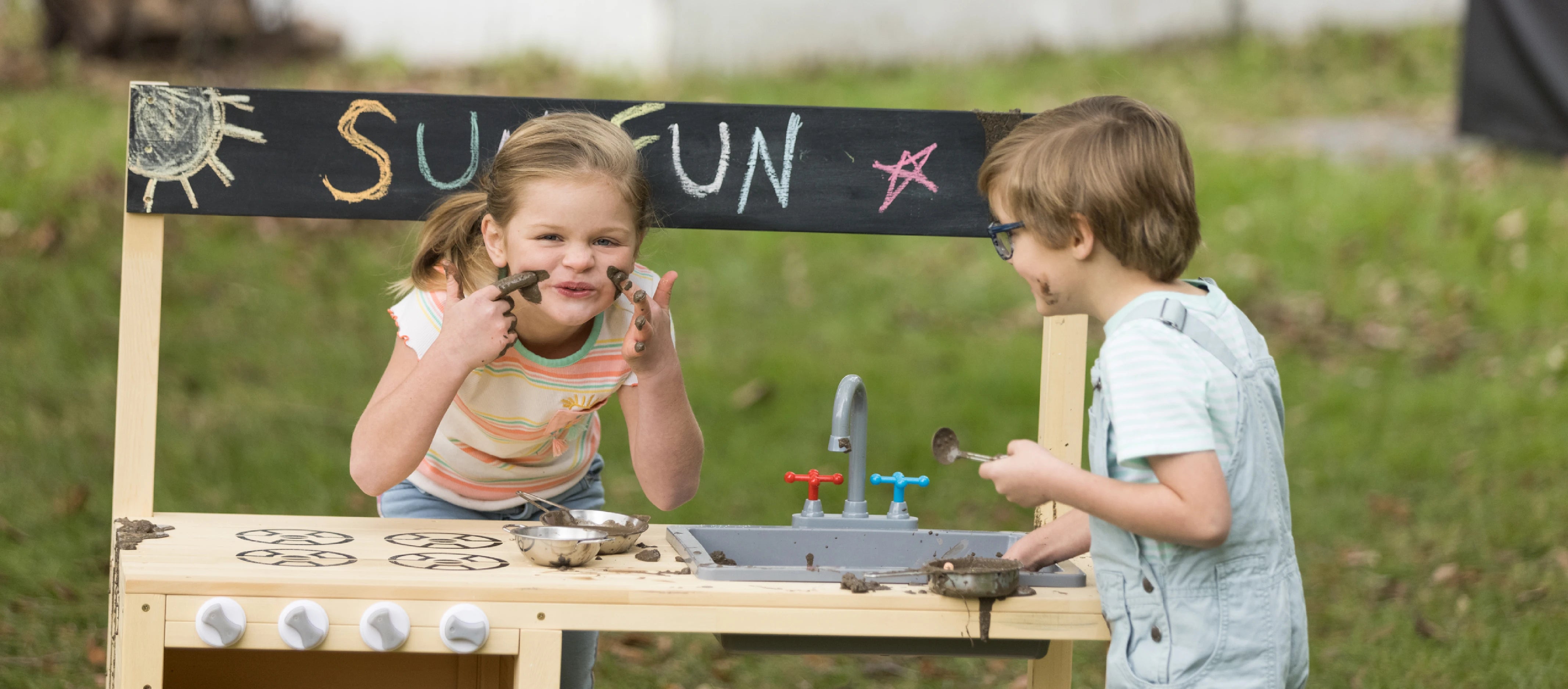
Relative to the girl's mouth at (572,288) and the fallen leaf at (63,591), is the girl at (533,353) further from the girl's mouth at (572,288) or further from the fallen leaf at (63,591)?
the fallen leaf at (63,591)

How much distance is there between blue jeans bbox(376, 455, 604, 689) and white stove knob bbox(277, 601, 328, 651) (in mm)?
693

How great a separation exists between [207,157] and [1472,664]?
10.8 ft

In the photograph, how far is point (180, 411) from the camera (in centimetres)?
551

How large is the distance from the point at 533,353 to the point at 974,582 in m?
0.93

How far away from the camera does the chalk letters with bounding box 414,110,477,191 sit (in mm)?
2523

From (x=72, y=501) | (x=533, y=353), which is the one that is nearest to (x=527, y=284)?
(x=533, y=353)

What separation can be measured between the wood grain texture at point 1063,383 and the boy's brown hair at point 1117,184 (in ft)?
1.93

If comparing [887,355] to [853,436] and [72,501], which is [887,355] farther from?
[853,436]

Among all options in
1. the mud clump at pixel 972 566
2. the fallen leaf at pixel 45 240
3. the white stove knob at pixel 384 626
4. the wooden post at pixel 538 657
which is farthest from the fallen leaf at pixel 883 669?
the fallen leaf at pixel 45 240

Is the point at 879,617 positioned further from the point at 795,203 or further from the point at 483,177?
the point at 483,177

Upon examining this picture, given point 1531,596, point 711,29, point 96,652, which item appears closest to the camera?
point 96,652

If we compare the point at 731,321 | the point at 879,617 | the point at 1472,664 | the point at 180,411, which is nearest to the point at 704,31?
the point at 731,321

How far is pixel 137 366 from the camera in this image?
8.03 feet

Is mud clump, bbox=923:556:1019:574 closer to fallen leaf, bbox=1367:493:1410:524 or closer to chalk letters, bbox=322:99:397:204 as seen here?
chalk letters, bbox=322:99:397:204
